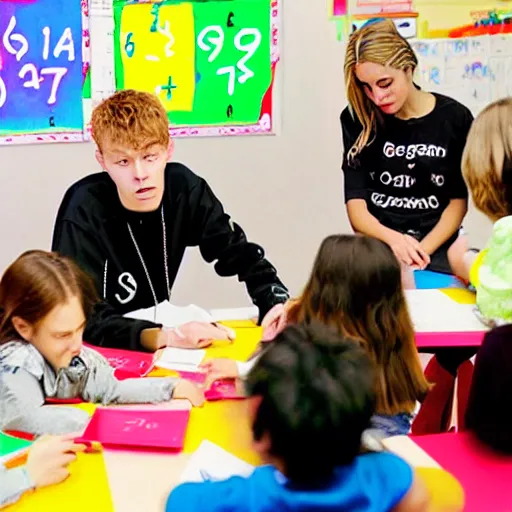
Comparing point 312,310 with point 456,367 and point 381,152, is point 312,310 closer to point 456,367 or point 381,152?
point 456,367

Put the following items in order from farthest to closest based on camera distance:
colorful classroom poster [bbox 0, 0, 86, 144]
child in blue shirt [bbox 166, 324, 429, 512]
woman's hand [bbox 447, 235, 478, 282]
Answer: colorful classroom poster [bbox 0, 0, 86, 144] < woman's hand [bbox 447, 235, 478, 282] < child in blue shirt [bbox 166, 324, 429, 512]

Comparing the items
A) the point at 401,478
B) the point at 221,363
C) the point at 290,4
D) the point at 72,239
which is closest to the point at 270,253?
the point at 290,4

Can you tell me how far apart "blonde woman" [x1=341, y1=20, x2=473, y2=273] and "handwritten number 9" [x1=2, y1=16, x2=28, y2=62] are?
1.43 m

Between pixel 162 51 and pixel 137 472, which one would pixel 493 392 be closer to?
pixel 137 472

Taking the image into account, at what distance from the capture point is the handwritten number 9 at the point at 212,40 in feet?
10.5

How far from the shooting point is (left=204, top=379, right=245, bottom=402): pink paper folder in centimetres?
154

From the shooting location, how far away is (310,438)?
2.92 feet

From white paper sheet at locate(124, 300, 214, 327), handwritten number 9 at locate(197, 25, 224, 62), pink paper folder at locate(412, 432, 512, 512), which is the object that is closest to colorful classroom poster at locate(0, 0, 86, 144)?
handwritten number 9 at locate(197, 25, 224, 62)

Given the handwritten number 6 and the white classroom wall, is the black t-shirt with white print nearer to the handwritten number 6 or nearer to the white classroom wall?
the white classroom wall

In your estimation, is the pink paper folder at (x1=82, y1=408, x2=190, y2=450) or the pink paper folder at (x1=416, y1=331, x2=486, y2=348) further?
the pink paper folder at (x1=416, y1=331, x2=486, y2=348)

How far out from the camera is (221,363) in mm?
1662

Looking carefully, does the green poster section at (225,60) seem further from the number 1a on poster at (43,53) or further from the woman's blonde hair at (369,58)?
the woman's blonde hair at (369,58)

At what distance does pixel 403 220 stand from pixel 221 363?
1.20m

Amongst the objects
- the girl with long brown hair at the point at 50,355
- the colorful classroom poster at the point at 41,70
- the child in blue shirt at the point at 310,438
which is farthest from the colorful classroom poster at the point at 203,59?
the child in blue shirt at the point at 310,438
